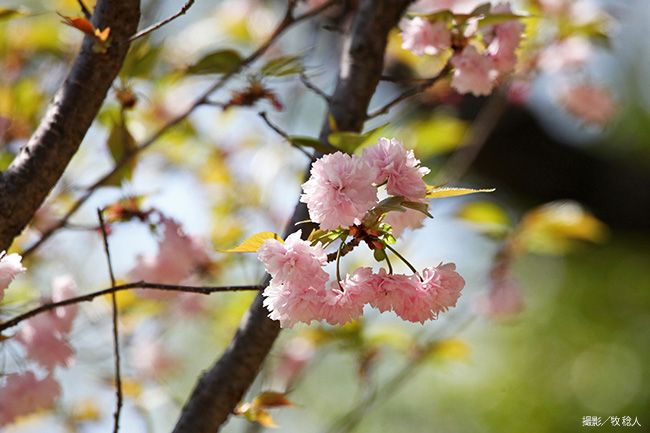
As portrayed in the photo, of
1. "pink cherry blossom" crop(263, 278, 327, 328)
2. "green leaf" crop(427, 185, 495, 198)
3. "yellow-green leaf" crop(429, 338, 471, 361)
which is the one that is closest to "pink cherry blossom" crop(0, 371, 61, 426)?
"pink cherry blossom" crop(263, 278, 327, 328)

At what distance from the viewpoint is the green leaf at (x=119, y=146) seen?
1031 mm

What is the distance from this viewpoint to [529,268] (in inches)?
173

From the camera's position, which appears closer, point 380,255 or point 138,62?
point 380,255

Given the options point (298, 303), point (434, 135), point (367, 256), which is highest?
point (434, 135)

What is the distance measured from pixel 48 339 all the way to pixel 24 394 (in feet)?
0.26

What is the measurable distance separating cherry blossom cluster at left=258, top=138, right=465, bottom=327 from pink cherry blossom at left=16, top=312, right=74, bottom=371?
347mm

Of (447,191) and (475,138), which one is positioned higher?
(475,138)

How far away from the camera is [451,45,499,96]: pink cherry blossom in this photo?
35.3 inches

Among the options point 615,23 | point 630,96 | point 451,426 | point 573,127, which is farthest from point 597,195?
point 630,96

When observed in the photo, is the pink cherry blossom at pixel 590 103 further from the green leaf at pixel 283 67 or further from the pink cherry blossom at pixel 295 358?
the green leaf at pixel 283 67

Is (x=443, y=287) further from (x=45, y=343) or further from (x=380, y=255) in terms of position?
(x=45, y=343)

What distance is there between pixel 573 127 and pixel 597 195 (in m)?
0.42

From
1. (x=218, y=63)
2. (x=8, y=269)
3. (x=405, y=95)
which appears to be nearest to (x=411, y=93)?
(x=405, y=95)

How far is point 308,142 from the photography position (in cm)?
83
